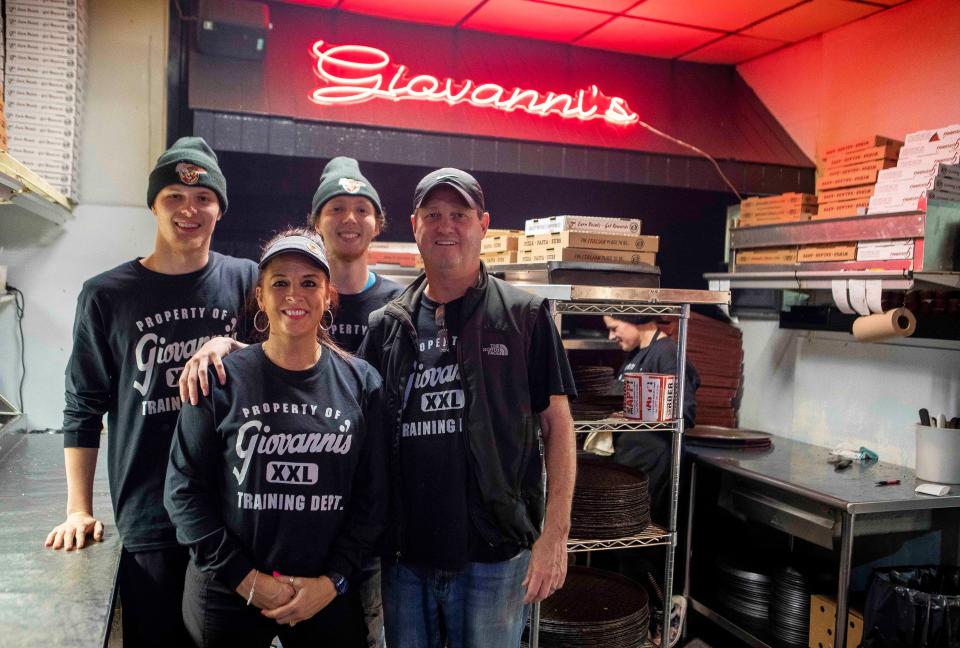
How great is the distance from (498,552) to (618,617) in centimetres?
133

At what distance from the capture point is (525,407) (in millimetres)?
1978

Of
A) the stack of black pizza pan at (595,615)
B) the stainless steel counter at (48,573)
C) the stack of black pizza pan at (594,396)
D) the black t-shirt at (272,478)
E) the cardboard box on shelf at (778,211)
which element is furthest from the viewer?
the cardboard box on shelf at (778,211)

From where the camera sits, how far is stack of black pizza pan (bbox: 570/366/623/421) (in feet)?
10.5

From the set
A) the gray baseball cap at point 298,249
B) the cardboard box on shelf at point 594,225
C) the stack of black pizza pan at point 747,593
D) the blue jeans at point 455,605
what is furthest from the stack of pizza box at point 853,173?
the gray baseball cap at point 298,249

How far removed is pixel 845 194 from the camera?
3980 millimetres

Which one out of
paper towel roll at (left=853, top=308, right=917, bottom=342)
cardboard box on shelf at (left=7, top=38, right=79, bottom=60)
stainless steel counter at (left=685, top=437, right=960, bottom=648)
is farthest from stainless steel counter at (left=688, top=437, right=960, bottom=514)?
cardboard box on shelf at (left=7, top=38, right=79, bottom=60)

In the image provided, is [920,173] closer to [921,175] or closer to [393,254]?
[921,175]

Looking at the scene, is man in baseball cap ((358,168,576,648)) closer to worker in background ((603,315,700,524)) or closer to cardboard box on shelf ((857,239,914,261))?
worker in background ((603,315,700,524))

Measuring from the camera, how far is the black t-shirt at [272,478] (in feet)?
5.76

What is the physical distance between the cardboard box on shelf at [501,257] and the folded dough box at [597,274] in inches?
13.9

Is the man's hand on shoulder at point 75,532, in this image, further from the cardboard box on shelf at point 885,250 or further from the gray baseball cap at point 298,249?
the cardboard box on shelf at point 885,250

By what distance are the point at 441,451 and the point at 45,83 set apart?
303 cm

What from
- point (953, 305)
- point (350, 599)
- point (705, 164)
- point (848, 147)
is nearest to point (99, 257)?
point (350, 599)

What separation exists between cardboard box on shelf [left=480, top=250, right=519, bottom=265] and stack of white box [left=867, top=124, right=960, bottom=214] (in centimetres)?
180
